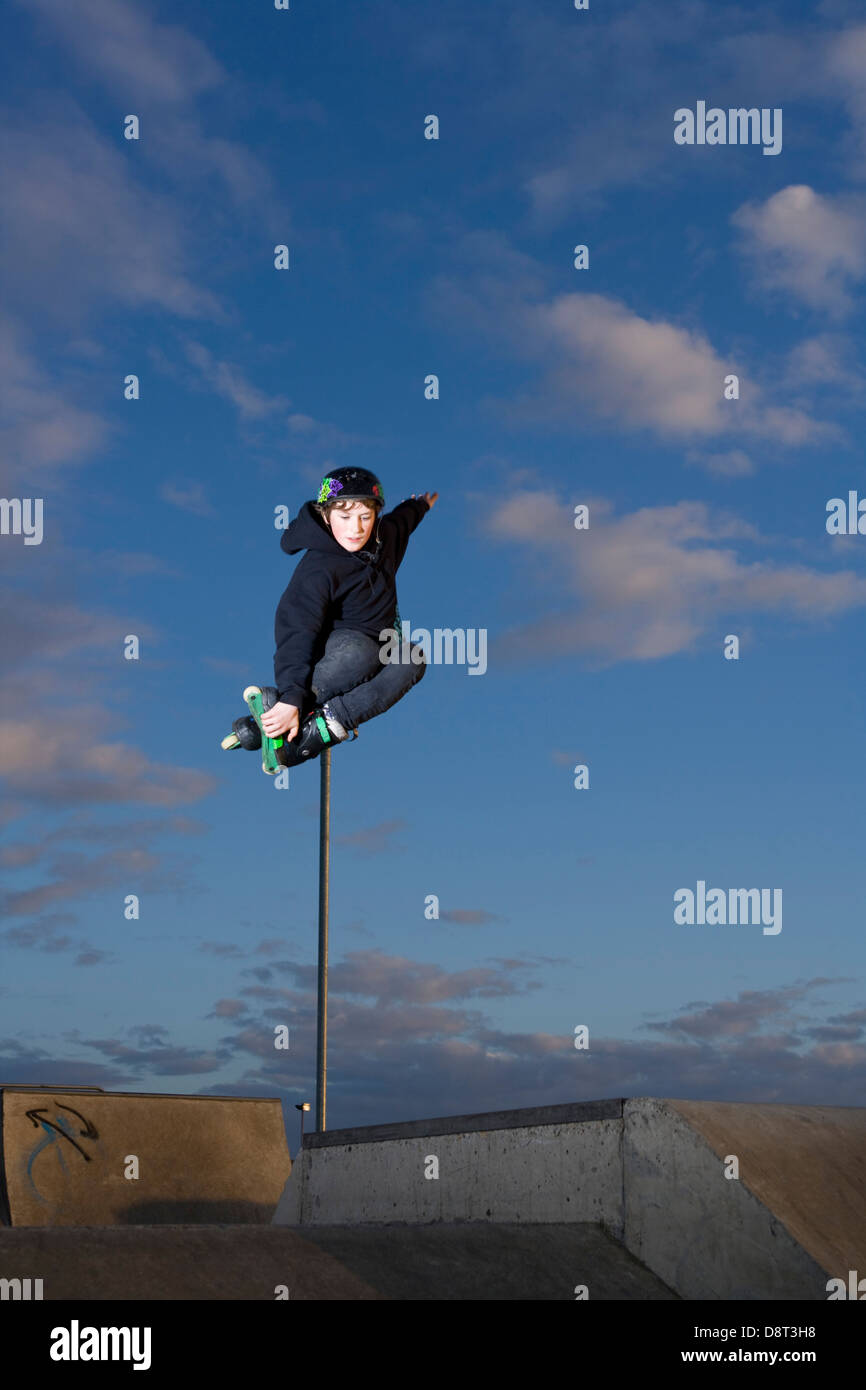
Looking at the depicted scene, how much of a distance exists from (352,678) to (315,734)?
40 cm

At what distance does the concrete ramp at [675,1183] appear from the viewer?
10.5 meters

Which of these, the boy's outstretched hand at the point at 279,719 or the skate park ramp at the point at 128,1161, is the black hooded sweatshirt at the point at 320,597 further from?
the skate park ramp at the point at 128,1161

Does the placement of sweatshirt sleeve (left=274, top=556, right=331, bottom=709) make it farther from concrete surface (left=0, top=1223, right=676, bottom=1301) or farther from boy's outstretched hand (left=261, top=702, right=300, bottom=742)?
concrete surface (left=0, top=1223, right=676, bottom=1301)

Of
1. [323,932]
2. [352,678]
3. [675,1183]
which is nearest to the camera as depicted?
[352,678]

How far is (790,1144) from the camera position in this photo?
11789 mm

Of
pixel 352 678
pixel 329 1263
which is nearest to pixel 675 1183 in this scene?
pixel 329 1263

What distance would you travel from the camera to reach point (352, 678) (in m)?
7.67

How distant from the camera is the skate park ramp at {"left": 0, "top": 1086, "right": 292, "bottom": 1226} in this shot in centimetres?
1958

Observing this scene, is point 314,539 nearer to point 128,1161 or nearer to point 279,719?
point 279,719

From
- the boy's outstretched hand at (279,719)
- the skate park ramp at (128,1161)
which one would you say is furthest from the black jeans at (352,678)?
A: the skate park ramp at (128,1161)

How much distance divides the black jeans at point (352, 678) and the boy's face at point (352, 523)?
1.73ft
